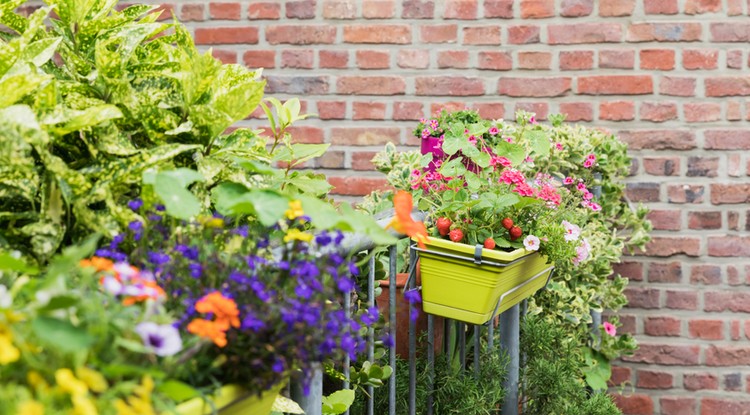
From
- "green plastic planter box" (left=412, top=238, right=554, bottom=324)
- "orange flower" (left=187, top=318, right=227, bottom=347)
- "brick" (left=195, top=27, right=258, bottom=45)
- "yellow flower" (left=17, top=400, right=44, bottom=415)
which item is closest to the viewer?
"yellow flower" (left=17, top=400, right=44, bottom=415)

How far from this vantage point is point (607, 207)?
8.85 ft

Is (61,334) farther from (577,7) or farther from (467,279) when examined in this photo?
→ (577,7)

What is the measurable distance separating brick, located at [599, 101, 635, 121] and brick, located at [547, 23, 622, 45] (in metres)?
0.23

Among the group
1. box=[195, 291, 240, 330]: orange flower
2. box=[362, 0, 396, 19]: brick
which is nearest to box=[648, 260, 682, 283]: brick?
box=[362, 0, 396, 19]: brick

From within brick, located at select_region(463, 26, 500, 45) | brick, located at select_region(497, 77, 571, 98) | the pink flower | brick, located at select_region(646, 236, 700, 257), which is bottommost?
the pink flower

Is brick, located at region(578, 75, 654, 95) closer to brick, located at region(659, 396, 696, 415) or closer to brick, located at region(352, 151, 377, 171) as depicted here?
brick, located at region(352, 151, 377, 171)

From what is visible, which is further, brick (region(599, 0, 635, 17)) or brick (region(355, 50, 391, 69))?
brick (region(355, 50, 391, 69))

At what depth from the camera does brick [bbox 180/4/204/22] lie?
9.76ft

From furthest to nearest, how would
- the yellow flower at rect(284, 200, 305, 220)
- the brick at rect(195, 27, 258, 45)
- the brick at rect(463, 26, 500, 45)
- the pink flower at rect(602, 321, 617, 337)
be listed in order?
the brick at rect(195, 27, 258, 45) < the brick at rect(463, 26, 500, 45) < the pink flower at rect(602, 321, 617, 337) < the yellow flower at rect(284, 200, 305, 220)

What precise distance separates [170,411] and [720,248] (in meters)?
2.62

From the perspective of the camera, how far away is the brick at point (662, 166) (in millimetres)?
2811

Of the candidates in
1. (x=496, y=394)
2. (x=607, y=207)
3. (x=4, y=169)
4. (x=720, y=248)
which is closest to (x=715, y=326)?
(x=720, y=248)

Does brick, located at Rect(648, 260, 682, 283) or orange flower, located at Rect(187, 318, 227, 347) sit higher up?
orange flower, located at Rect(187, 318, 227, 347)

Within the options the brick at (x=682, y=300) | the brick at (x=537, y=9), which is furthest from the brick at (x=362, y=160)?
the brick at (x=682, y=300)
